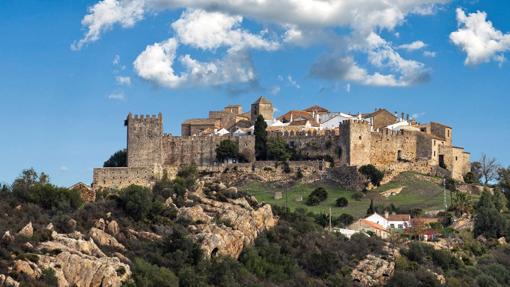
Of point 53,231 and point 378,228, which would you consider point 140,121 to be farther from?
point 53,231

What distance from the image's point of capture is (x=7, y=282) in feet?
114

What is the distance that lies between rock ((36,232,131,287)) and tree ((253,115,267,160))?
128ft

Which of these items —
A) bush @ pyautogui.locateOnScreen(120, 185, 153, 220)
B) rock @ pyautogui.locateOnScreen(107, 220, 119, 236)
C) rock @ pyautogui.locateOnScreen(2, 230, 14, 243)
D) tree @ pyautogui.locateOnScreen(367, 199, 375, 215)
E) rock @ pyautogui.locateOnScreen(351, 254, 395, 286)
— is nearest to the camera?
rock @ pyautogui.locateOnScreen(2, 230, 14, 243)

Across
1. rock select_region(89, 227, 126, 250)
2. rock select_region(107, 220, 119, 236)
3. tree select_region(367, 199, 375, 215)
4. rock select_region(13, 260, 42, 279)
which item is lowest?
rock select_region(13, 260, 42, 279)

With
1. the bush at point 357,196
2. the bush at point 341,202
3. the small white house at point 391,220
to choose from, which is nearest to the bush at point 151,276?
the small white house at point 391,220

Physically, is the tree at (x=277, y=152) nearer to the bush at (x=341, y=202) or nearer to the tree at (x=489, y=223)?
the bush at (x=341, y=202)

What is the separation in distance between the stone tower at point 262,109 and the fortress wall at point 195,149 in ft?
34.9

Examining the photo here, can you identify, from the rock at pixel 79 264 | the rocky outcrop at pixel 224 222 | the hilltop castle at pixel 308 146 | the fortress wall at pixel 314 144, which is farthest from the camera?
the fortress wall at pixel 314 144

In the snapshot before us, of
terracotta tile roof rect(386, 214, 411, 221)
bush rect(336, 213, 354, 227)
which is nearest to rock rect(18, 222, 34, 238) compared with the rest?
bush rect(336, 213, 354, 227)

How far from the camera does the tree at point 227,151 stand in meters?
78.6

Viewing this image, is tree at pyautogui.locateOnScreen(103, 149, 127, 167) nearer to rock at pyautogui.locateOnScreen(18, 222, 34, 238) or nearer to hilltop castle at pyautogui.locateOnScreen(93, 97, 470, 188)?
hilltop castle at pyautogui.locateOnScreen(93, 97, 470, 188)

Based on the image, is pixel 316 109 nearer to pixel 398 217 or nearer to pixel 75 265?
pixel 398 217

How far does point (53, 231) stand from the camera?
134ft

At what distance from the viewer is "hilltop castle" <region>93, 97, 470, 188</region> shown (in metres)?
76.7
